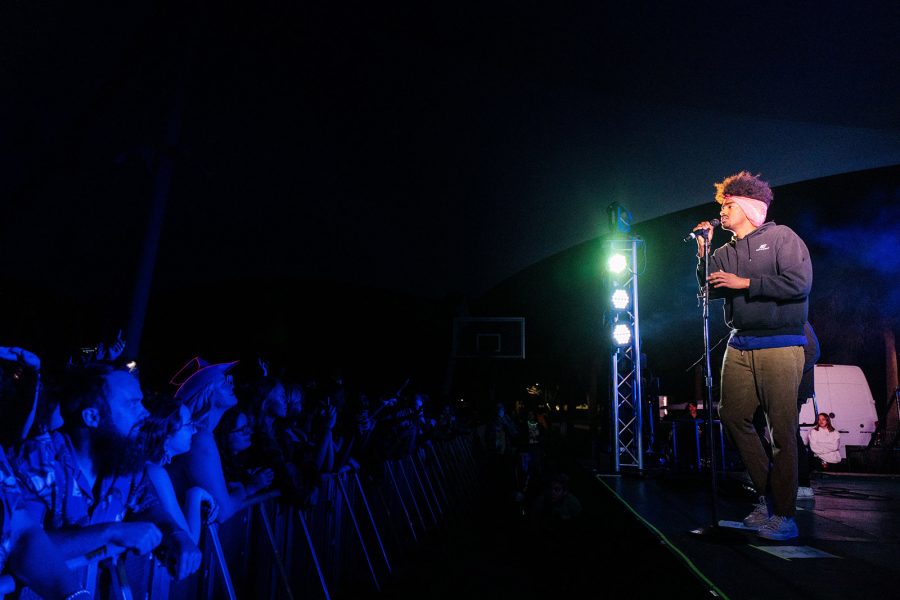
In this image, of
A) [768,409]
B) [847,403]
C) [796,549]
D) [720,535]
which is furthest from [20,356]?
[847,403]

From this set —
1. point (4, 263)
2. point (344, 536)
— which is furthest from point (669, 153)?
point (4, 263)

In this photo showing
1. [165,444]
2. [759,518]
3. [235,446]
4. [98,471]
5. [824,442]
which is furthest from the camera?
[824,442]

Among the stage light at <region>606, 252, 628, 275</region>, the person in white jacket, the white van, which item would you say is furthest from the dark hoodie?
the white van

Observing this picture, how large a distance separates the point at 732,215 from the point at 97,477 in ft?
10.2

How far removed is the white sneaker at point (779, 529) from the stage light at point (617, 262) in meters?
6.18

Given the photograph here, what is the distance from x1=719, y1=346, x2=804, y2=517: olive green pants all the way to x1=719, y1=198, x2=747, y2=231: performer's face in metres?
0.69

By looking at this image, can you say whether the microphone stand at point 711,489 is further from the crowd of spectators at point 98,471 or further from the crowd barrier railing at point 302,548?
the crowd of spectators at point 98,471

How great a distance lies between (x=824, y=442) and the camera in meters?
8.83

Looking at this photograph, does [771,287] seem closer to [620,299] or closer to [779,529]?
[779,529]

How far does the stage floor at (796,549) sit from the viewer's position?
1813mm

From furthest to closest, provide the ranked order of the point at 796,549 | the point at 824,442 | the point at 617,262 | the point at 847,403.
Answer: the point at 847,403, the point at 824,442, the point at 617,262, the point at 796,549

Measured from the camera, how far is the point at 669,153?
784cm

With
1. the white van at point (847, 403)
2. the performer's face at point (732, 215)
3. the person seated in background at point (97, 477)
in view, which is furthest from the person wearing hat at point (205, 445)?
the white van at point (847, 403)

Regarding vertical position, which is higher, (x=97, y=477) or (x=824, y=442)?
(x=97, y=477)
